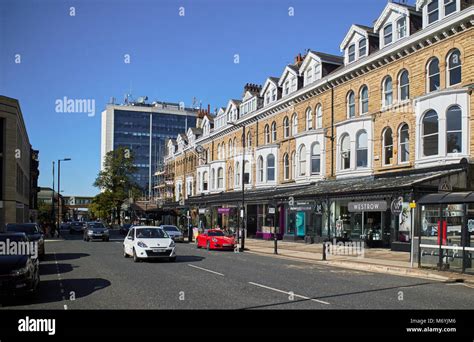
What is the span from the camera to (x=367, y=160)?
29.7 meters

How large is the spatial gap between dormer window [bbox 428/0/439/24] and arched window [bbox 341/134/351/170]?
8.98m

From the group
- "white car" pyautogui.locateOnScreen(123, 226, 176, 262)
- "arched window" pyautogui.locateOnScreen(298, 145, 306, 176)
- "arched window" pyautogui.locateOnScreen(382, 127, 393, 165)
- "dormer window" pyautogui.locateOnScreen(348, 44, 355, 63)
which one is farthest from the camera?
"arched window" pyautogui.locateOnScreen(298, 145, 306, 176)

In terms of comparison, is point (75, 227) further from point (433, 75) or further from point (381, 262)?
point (433, 75)

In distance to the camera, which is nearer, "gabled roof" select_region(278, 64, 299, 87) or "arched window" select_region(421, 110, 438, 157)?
"arched window" select_region(421, 110, 438, 157)

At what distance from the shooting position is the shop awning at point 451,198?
16.1 m

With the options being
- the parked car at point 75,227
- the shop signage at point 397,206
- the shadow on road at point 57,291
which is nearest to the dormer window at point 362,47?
the shop signage at point 397,206

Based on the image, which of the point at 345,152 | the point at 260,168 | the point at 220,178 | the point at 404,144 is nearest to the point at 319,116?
the point at 345,152

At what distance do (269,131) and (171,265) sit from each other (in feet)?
85.0

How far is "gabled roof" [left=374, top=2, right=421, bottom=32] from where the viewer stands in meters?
27.0

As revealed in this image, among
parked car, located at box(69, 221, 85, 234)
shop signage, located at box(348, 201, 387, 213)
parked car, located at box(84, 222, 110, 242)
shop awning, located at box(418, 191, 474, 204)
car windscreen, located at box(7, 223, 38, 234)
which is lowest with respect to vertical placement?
parked car, located at box(69, 221, 85, 234)

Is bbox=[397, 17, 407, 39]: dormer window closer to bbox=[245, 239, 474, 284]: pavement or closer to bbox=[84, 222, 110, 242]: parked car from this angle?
bbox=[245, 239, 474, 284]: pavement

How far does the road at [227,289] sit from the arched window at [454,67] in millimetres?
12176

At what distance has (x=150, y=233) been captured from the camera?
20.2 meters

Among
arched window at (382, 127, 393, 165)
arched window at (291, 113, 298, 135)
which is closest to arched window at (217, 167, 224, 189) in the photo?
arched window at (291, 113, 298, 135)
